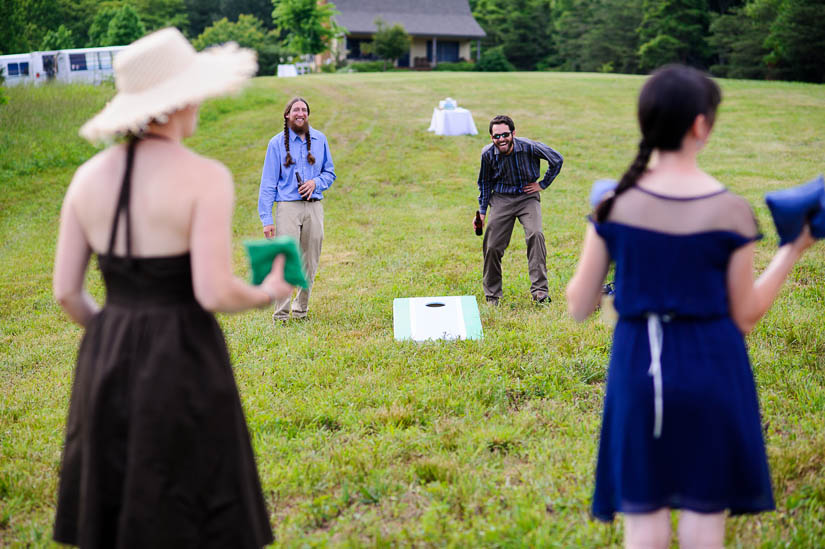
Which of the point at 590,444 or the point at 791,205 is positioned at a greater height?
the point at 791,205

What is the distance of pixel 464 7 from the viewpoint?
6862 cm

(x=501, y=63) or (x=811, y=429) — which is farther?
(x=501, y=63)

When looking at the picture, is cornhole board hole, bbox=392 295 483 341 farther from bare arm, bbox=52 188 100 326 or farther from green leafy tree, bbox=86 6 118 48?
green leafy tree, bbox=86 6 118 48

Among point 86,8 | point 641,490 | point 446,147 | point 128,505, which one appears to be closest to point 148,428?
point 128,505

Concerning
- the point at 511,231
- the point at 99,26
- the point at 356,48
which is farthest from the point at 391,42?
the point at 511,231

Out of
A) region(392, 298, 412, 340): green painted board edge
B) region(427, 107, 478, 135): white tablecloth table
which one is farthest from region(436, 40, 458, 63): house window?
region(392, 298, 412, 340): green painted board edge

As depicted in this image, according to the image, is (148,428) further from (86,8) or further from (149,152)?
(86,8)

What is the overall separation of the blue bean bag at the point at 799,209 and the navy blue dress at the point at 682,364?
253mm

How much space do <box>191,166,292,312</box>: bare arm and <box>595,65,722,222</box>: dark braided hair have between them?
1.30 metres

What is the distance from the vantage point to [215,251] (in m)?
2.53

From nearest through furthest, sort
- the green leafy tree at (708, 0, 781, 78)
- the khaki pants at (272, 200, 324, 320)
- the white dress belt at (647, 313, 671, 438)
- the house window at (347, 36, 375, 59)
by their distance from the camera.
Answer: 1. the white dress belt at (647, 313, 671, 438)
2. the khaki pants at (272, 200, 324, 320)
3. the green leafy tree at (708, 0, 781, 78)
4. the house window at (347, 36, 375, 59)

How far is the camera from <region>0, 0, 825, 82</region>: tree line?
44.2 metres

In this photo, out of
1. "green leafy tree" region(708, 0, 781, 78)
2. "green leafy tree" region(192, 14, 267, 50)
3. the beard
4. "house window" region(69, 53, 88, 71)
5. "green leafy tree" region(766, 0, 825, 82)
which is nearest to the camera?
the beard

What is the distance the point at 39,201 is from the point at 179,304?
16444 millimetres
